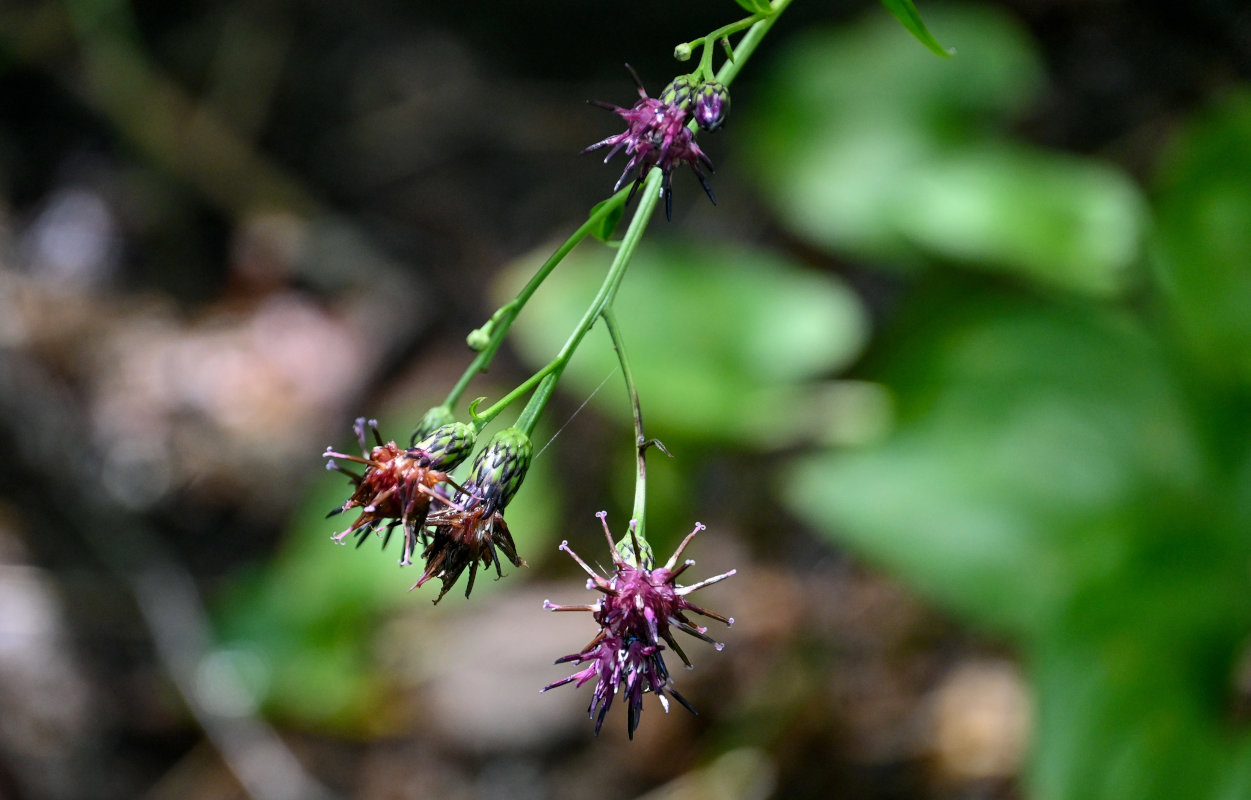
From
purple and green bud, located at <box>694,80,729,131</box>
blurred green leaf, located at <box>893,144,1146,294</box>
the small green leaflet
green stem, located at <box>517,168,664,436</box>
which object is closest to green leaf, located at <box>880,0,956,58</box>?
the small green leaflet

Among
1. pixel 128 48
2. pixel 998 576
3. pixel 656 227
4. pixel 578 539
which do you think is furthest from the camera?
pixel 128 48

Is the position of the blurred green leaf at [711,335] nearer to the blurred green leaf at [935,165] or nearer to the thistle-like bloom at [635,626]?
the blurred green leaf at [935,165]

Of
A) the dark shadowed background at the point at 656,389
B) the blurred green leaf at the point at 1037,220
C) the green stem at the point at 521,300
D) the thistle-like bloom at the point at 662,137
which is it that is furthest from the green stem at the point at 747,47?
the blurred green leaf at the point at 1037,220

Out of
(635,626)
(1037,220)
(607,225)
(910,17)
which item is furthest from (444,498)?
(1037,220)

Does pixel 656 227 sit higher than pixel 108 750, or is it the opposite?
pixel 656 227

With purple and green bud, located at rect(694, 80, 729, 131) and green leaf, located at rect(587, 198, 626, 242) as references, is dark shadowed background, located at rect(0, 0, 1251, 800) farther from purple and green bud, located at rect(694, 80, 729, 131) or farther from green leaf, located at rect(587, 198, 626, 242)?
purple and green bud, located at rect(694, 80, 729, 131)

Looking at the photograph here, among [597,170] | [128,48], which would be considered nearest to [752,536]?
[597,170]

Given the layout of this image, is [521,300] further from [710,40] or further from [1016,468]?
[1016,468]

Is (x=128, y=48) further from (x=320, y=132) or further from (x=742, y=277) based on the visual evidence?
(x=742, y=277)
